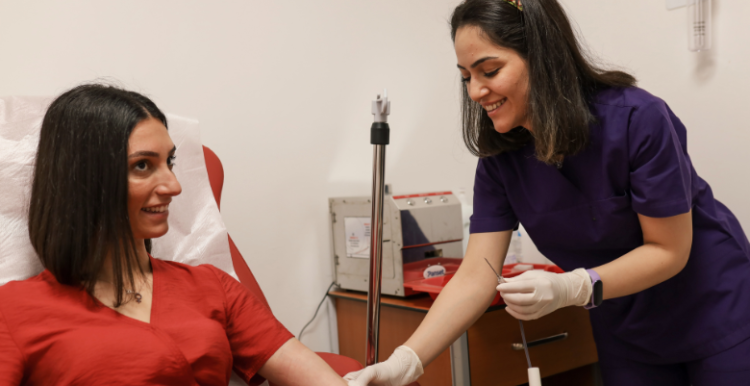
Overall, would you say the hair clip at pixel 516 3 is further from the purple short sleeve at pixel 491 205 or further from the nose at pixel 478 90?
the purple short sleeve at pixel 491 205

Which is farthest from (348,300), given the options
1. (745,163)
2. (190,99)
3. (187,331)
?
(745,163)

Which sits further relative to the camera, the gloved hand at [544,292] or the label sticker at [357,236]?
the label sticker at [357,236]

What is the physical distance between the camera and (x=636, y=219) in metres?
1.15

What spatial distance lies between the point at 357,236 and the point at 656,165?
107cm

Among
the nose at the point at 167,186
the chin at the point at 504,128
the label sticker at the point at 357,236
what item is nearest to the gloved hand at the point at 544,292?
the chin at the point at 504,128

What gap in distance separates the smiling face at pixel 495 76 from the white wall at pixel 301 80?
947 mm

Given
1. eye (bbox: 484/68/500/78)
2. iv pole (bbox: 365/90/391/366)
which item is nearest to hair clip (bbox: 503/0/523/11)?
eye (bbox: 484/68/500/78)

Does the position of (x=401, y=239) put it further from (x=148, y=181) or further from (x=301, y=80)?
(x=148, y=181)

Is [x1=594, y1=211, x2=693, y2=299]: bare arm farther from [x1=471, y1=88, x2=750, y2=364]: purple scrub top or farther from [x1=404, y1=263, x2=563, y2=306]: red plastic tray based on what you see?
[x1=404, y1=263, x2=563, y2=306]: red plastic tray

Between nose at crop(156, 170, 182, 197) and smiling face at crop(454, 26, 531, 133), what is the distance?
608mm

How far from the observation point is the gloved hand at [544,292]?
41.7 inches

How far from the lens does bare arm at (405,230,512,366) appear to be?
1.22 meters

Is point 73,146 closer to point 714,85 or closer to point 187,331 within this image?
point 187,331

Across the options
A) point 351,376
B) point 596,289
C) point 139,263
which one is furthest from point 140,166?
point 596,289
